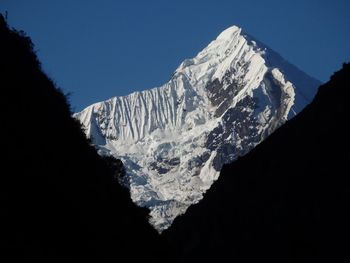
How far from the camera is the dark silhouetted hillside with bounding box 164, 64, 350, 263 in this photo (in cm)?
9000

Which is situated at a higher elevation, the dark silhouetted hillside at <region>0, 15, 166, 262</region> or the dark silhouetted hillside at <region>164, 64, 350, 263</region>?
the dark silhouetted hillside at <region>164, 64, 350, 263</region>

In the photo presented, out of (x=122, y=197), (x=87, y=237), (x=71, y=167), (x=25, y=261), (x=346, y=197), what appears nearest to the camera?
(x=25, y=261)

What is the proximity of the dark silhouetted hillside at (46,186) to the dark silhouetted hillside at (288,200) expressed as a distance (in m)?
47.4

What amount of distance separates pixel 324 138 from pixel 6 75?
79836mm

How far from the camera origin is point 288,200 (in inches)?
3932

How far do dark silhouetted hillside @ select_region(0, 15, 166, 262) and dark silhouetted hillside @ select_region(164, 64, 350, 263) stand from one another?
1866 inches

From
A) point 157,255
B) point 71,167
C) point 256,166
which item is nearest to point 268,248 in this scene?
point 256,166

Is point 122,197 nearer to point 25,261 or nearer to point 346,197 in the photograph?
point 25,261

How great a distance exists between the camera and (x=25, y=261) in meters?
20.5

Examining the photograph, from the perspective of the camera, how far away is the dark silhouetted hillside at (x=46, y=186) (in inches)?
862

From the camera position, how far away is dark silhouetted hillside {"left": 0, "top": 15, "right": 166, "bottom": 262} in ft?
71.9

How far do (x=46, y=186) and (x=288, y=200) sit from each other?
77184mm

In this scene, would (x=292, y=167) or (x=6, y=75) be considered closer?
(x=6, y=75)

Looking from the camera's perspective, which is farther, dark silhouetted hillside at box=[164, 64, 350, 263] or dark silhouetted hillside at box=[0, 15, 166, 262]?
dark silhouetted hillside at box=[164, 64, 350, 263]
